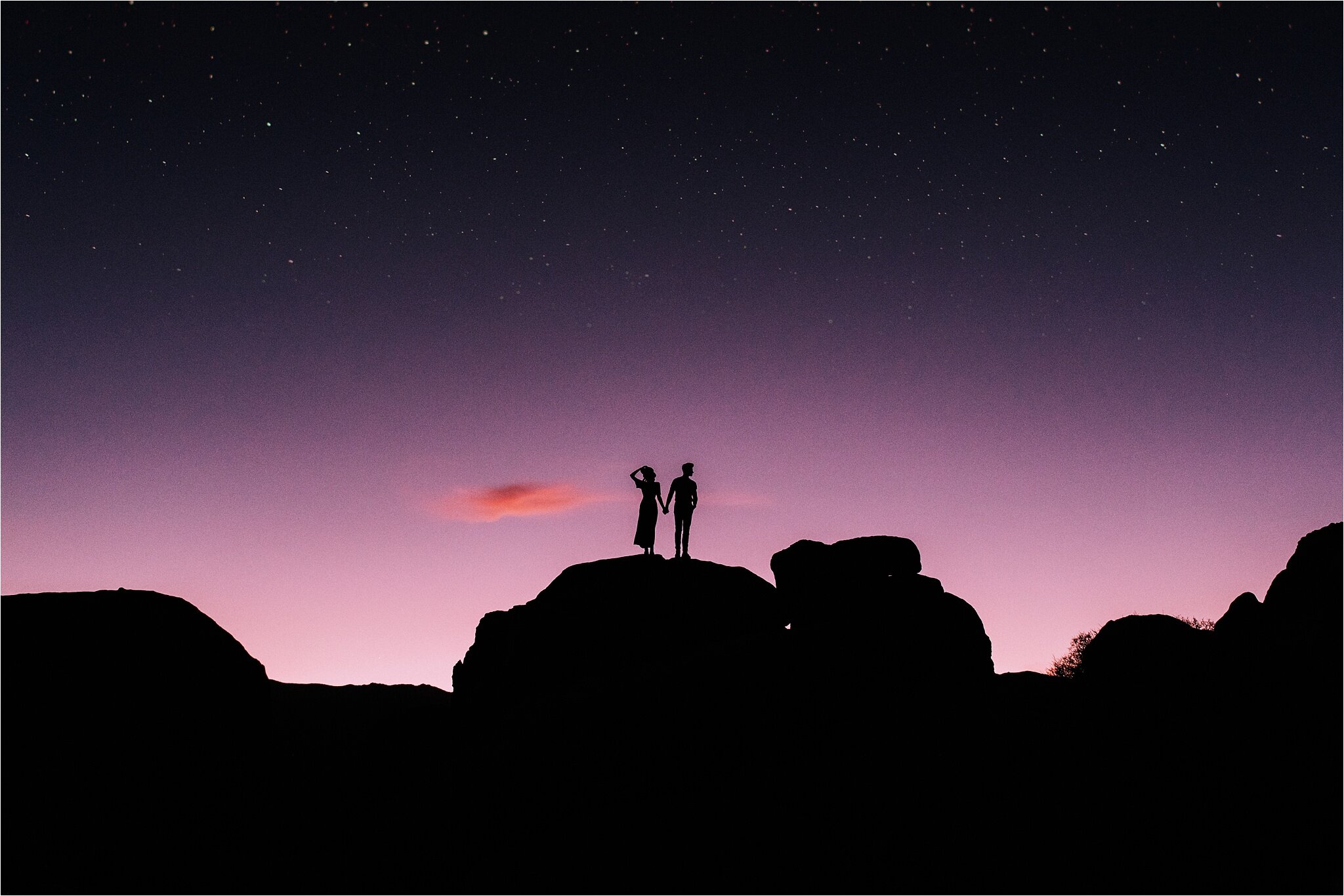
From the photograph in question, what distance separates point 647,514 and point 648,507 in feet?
0.66

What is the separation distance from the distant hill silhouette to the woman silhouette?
368cm

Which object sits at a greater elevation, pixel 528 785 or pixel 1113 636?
pixel 1113 636

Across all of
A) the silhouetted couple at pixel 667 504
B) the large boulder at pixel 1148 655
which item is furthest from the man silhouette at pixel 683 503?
the large boulder at pixel 1148 655

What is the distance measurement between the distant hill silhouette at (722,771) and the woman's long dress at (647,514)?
3661 mm

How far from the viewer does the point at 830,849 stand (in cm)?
1190

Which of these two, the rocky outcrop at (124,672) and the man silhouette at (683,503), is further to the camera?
the man silhouette at (683,503)

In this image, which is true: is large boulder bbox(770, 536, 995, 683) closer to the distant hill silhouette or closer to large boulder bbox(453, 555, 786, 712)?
the distant hill silhouette

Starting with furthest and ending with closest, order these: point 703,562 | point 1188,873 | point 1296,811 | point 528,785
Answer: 1. point 703,562
2. point 528,785
3. point 1296,811
4. point 1188,873

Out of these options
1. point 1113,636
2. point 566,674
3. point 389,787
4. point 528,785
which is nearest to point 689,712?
point 528,785

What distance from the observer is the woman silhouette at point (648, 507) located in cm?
2028

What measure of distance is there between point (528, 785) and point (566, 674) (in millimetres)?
7663

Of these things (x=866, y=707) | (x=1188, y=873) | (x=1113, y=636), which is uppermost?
(x=1113, y=636)

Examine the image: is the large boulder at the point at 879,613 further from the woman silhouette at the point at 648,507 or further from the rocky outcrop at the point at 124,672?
the rocky outcrop at the point at 124,672

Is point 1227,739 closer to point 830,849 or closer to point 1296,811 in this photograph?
point 1296,811
